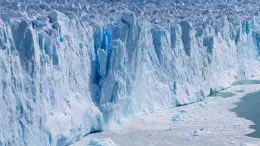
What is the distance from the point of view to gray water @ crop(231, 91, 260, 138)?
9.46 metres

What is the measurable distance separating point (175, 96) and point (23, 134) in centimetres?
454

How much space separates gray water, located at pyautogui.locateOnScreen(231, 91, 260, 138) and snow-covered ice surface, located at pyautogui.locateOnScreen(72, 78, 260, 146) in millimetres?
156

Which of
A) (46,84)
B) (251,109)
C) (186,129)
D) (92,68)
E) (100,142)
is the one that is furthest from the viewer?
(251,109)

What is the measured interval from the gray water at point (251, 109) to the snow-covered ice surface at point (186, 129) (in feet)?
0.51

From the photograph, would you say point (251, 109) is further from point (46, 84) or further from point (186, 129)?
point (46, 84)

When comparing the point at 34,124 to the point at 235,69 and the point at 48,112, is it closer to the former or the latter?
the point at 48,112

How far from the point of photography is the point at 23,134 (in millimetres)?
6699

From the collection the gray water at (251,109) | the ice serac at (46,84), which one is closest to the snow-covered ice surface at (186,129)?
the gray water at (251,109)

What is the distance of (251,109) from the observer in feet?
35.6

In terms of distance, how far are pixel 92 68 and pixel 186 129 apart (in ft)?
6.28

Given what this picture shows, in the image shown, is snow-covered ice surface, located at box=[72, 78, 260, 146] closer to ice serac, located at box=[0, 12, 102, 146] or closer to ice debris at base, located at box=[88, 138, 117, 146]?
ice debris at base, located at box=[88, 138, 117, 146]

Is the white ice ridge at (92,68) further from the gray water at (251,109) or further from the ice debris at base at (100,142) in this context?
the gray water at (251,109)

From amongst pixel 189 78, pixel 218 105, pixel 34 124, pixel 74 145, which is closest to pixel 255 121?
pixel 218 105

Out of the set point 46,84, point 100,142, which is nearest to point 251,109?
point 100,142
